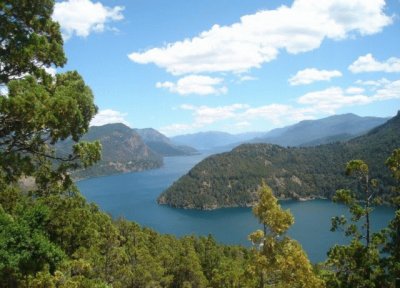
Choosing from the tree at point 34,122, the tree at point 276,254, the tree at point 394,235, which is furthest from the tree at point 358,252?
the tree at point 34,122

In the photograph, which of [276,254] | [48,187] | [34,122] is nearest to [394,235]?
[276,254]

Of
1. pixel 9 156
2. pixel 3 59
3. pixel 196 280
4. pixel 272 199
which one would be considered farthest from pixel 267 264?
pixel 196 280

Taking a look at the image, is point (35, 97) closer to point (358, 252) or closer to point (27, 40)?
point (27, 40)

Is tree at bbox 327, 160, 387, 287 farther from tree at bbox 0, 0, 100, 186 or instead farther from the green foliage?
tree at bbox 0, 0, 100, 186

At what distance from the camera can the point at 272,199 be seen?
66.9 feet

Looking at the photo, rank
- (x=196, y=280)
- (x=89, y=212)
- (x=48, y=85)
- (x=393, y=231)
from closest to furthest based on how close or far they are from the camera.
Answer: (x=48, y=85) → (x=89, y=212) → (x=393, y=231) → (x=196, y=280)

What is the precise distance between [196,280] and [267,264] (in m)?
56.2

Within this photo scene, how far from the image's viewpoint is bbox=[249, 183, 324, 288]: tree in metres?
19.3

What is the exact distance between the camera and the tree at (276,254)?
19266 mm

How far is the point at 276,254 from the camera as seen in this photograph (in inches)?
786

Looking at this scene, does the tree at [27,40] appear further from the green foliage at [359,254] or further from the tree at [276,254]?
the green foliage at [359,254]

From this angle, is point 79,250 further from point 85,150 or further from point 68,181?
point 85,150

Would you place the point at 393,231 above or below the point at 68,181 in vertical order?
below

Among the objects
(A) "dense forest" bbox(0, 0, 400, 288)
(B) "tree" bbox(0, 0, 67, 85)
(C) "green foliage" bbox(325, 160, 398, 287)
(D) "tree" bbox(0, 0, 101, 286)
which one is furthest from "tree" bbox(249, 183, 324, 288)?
(B) "tree" bbox(0, 0, 67, 85)
